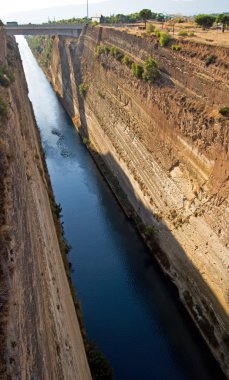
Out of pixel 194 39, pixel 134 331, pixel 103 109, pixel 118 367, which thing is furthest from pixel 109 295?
pixel 103 109

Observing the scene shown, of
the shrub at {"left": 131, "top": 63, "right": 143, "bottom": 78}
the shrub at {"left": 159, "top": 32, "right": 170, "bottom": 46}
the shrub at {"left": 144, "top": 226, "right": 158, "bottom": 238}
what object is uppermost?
the shrub at {"left": 159, "top": 32, "right": 170, "bottom": 46}

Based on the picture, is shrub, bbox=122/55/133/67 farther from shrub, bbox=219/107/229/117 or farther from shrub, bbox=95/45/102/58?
shrub, bbox=219/107/229/117

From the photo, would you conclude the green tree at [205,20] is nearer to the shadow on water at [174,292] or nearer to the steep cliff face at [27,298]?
the shadow on water at [174,292]

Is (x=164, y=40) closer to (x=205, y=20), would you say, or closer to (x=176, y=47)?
(x=176, y=47)

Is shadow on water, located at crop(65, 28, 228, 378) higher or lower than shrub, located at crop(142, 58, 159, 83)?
lower

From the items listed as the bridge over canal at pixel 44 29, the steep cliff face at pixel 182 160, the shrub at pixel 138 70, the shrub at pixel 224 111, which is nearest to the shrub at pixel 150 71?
the steep cliff face at pixel 182 160

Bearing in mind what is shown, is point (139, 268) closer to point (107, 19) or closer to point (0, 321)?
point (0, 321)

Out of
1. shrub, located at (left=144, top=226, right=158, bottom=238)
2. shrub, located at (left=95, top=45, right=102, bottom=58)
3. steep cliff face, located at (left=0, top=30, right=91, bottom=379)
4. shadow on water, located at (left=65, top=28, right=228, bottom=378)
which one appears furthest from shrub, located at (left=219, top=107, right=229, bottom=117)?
shrub, located at (left=95, top=45, right=102, bottom=58)

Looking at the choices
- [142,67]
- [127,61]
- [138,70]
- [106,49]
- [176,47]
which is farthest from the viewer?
[106,49]

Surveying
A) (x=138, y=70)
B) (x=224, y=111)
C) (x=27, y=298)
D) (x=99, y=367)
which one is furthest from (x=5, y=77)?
(x=27, y=298)
